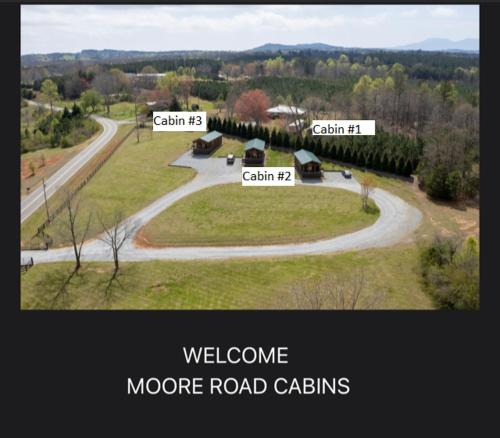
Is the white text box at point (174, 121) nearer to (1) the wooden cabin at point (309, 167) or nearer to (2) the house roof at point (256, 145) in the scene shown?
(2) the house roof at point (256, 145)

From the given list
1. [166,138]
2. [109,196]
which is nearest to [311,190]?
[109,196]

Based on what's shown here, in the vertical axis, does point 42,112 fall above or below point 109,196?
above

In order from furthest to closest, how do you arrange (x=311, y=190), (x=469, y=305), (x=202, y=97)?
(x=202, y=97), (x=311, y=190), (x=469, y=305)

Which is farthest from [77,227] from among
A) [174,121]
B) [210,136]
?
[210,136]

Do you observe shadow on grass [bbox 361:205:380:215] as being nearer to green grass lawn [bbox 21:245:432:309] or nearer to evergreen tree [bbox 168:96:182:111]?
green grass lawn [bbox 21:245:432:309]

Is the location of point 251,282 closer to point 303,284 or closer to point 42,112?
point 303,284

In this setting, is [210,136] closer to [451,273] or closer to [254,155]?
[254,155]

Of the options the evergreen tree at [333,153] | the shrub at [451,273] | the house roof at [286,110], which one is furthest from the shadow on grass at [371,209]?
the house roof at [286,110]
